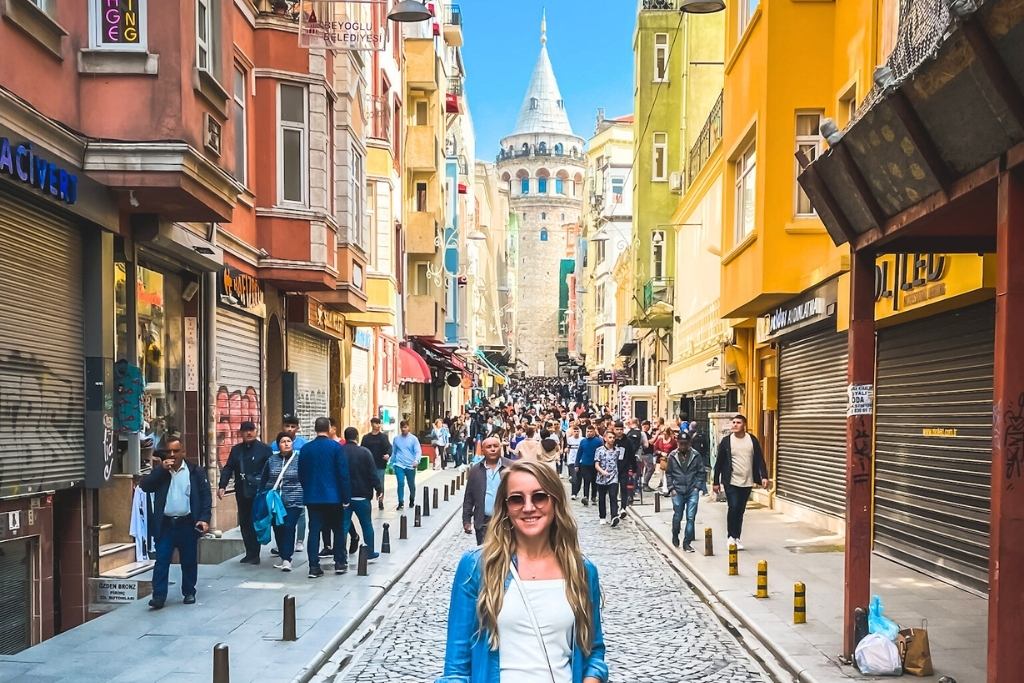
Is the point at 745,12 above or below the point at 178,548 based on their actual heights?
above

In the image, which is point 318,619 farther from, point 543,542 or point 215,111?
point 543,542

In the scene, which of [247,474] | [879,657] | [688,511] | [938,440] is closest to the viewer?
[879,657]

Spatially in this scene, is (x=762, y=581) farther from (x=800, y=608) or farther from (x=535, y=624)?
(x=535, y=624)

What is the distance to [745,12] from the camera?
2034 cm

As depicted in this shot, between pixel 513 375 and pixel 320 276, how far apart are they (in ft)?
380

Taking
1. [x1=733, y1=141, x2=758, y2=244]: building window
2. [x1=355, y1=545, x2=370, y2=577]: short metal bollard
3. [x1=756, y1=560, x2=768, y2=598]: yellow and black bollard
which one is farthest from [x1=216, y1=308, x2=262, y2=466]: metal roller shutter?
[x1=733, y1=141, x2=758, y2=244]: building window

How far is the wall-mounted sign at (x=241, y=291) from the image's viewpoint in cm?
1598

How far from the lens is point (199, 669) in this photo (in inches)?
331

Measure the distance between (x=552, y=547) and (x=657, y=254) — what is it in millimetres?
40967

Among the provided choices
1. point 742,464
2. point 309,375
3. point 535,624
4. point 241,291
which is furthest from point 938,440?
point 309,375

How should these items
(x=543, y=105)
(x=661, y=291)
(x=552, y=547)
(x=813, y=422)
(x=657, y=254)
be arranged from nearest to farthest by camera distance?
(x=552, y=547) < (x=813, y=422) < (x=661, y=291) < (x=657, y=254) < (x=543, y=105)

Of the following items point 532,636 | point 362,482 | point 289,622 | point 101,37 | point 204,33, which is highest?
point 204,33

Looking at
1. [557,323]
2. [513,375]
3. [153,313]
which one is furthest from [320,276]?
[557,323]

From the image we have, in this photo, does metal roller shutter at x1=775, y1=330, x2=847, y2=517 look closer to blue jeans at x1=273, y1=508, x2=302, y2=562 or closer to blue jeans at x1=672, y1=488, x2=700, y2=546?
blue jeans at x1=672, y1=488, x2=700, y2=546
